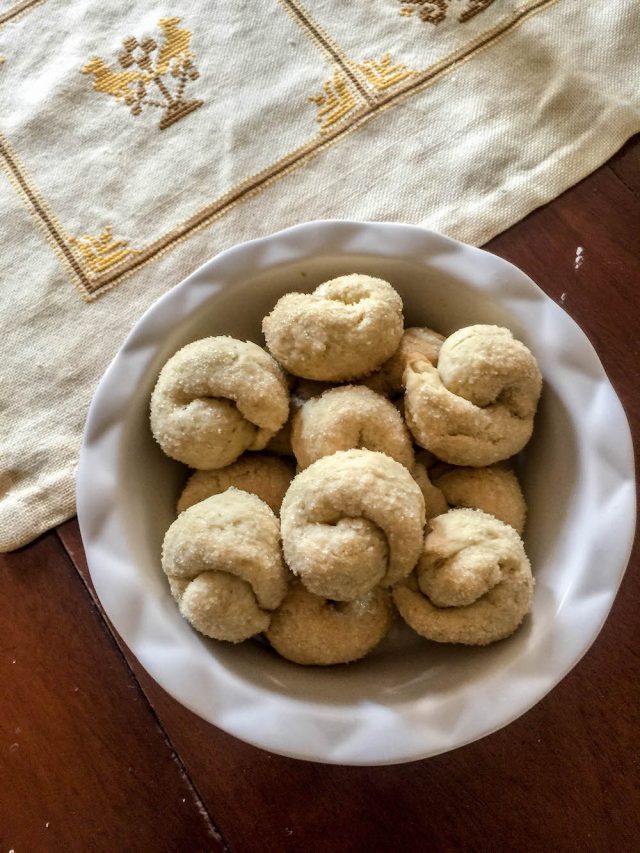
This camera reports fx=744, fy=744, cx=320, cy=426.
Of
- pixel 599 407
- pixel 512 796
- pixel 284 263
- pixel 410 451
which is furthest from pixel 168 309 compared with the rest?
pixel 512 796

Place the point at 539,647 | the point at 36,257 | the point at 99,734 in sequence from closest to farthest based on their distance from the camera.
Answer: the point at 539,647, the point at 99,734, the point at 36,257

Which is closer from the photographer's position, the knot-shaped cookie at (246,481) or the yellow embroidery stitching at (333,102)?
the knot-shaped cookie at (246,481)

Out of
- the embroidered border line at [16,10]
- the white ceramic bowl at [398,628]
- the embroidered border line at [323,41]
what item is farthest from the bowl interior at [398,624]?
the embroidered border line at [16,10]

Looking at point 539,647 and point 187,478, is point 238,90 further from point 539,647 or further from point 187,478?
point 539,647

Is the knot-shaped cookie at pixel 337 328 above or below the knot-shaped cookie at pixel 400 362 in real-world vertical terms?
above

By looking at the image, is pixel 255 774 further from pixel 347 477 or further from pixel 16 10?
pixel 16 10

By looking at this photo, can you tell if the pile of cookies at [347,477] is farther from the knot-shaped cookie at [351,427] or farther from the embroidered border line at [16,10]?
the embroidered border line at [16,10]

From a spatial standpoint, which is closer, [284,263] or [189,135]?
[284,263]
